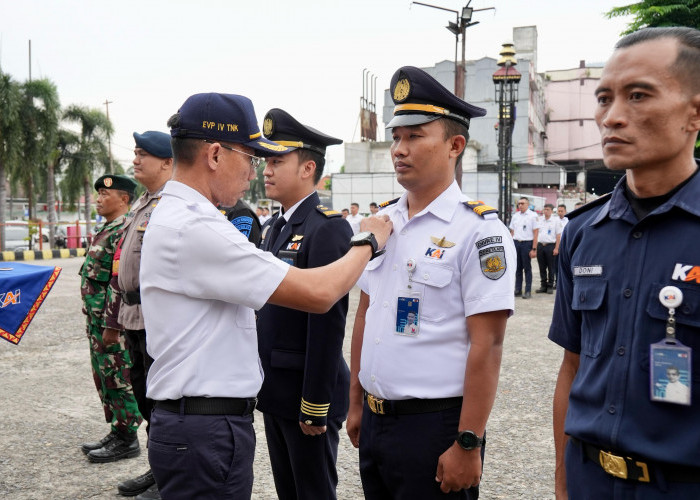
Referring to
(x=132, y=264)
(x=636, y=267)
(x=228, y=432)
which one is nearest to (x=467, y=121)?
(x=636, y=267)

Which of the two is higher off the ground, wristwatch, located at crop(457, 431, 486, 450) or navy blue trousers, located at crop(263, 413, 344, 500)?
wristwatch, located at crop(457, 431, 486, 450)

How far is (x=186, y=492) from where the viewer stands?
2002 mm

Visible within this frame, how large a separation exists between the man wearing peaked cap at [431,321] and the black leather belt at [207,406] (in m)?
0.48

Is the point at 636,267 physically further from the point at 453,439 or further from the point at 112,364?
the point at 112,364

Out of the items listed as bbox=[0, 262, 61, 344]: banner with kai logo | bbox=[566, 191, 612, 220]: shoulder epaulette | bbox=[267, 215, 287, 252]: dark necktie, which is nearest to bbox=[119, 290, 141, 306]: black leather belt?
bbox=[0, 262, 61, 344]: banner with kai logo

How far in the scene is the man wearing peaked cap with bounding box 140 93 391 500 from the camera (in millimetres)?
1982

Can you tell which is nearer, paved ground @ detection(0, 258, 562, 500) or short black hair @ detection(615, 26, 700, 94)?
short black hair @ detection(615, 26, 700, 94)

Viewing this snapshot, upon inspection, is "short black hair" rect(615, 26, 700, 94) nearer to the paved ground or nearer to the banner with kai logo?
the paved ground

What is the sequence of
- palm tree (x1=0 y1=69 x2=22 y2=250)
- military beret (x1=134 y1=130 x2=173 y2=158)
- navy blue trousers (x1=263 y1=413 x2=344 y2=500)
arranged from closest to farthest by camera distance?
1. navy blue trousers (x1=263 y1=413 x2=344 y2=500)
2. military beret (x1=134 y1=130 x2=173 y2=158)
3. palm tree (x1=0 y1=69 x2=22 y2=250)

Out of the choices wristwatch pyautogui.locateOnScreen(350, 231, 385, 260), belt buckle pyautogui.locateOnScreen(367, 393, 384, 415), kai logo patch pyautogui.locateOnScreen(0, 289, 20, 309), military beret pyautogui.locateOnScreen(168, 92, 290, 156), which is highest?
military beret pyautogui.locateOnScreen(168, 92, 290, 156)

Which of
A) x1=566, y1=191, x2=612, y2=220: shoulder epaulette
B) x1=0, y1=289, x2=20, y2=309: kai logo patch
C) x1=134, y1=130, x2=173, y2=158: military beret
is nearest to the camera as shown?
x1=566, y1=191, x2=612, y2=220: shoulder epaulette

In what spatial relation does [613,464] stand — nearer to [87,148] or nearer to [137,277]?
[137,277]

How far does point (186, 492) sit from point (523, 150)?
150 feet

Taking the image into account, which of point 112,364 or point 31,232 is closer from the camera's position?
point 112,364
